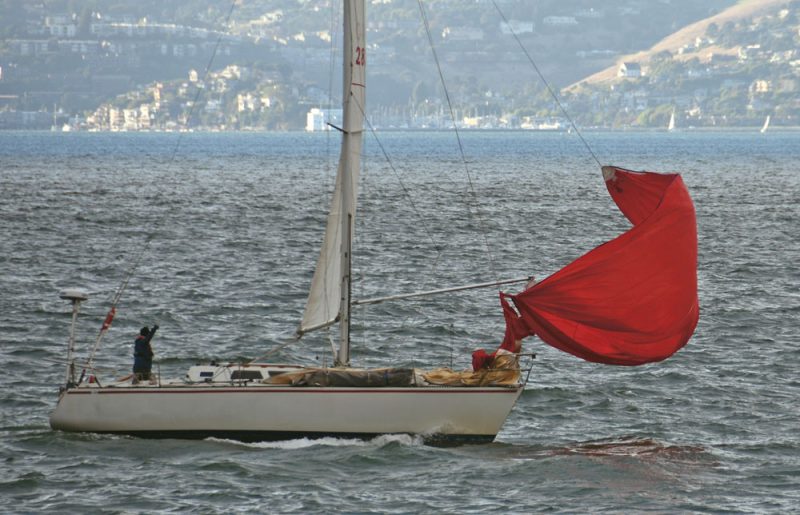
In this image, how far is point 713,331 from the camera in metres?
44.2

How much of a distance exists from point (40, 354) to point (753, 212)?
205ft

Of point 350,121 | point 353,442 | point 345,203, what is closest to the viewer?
point 353,442

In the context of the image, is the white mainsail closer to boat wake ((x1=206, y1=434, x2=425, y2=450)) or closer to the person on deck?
boat wake ((x1=206, y1=434, x2=425, y2=450))

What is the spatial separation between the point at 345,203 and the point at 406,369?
3.80m

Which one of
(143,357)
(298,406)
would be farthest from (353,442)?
(143,357)

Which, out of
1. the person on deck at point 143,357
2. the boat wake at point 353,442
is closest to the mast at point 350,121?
the boat wake at point 353,442

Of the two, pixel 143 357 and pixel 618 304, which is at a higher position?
pixel 618 304

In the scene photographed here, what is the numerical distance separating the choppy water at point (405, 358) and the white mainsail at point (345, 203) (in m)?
3.20

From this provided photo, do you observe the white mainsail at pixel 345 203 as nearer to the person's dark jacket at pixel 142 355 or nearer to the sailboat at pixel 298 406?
the sailboat at pixel 298 406

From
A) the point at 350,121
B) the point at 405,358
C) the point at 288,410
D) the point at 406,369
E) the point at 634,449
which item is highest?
the point at 350,121

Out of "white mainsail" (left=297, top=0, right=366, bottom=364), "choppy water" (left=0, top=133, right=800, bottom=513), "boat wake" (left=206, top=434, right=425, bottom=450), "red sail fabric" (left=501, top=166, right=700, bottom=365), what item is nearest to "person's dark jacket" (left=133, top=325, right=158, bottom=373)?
"choppy water" (left=0, top=133, right=800, bottom=513)

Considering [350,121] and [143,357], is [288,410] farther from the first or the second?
[350,121]

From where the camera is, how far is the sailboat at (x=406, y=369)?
27.7m

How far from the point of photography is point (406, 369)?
1105 inches
